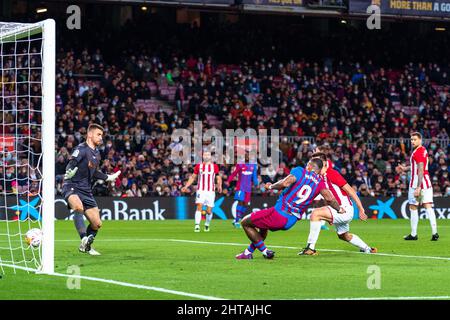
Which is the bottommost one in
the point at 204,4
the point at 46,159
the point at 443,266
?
the point at 443,266

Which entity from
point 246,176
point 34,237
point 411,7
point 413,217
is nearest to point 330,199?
point 34,237

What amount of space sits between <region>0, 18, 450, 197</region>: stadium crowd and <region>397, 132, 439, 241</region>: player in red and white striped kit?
41.2ft

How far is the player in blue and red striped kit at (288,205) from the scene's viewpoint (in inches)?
594

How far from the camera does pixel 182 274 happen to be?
12891 millimetres

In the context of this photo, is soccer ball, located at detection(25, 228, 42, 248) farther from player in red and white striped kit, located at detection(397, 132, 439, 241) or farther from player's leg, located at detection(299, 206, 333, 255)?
player in red and white striped kit, located at detection(397, 132, 439, 241)

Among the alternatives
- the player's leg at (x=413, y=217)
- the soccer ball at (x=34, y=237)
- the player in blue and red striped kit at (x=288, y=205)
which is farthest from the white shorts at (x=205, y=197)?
the soccer ball at (x=34, y=237)

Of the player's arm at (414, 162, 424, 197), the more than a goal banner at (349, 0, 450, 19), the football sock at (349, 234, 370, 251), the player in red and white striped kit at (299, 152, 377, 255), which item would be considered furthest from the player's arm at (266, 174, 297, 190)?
the more than a goal banner at (349, 0, 450, 19)

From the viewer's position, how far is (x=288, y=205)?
15164mm
